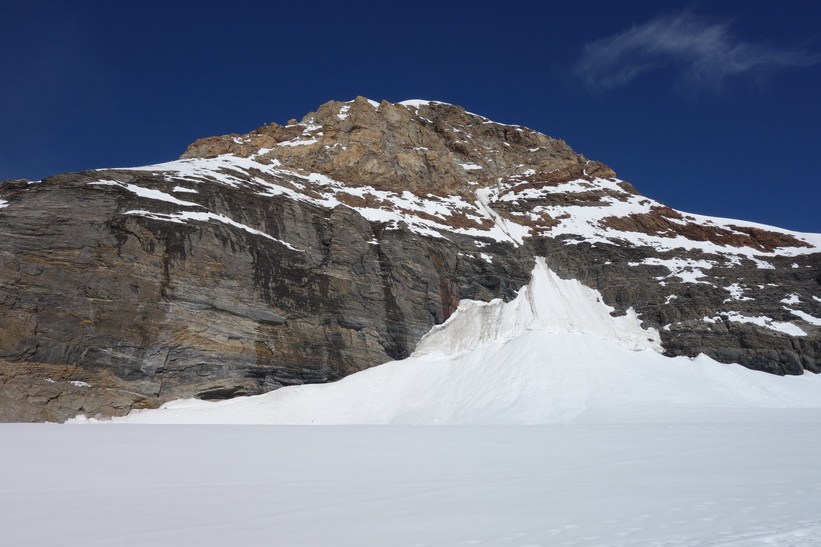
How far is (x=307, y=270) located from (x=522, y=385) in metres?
16.8

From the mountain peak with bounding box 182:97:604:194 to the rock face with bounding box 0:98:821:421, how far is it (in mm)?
541

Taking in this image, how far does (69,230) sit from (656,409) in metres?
32.3

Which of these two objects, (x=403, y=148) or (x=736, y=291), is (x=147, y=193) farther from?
(x=736, y=291)

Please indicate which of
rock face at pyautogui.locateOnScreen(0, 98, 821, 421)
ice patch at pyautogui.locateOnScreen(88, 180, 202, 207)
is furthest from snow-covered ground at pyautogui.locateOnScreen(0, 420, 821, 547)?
ice patch at pyautogui.locateOnScreen(88, 180, 202, 207)

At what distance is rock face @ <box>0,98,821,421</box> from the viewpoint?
2895cm

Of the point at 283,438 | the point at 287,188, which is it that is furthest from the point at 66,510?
the point at 287,188

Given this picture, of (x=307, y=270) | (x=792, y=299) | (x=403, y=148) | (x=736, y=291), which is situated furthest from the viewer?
(x=403, y=148)

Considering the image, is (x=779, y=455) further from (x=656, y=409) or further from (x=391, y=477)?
(x=656, y=409)

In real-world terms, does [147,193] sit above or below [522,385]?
above

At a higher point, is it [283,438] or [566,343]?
[566,343]

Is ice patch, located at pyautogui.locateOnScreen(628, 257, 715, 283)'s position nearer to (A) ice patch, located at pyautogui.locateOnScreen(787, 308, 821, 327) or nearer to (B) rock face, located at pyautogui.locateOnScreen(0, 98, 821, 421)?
(B) rock face, located at pyautogui.locateOnScreen(0, 98, 821, 421)

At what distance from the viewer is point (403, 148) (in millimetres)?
62344

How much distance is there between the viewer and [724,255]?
45.6 metres

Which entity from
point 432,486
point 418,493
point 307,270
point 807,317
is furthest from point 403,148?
point 418,493
